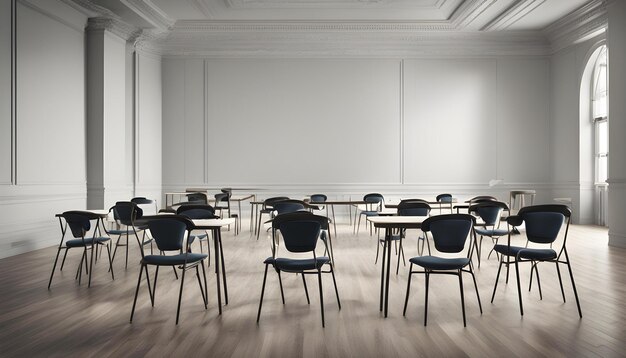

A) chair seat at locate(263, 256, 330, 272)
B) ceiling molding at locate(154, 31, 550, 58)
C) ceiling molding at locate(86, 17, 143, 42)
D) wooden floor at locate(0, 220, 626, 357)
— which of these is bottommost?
wooden floor at locate(0, 220, 626, 357)

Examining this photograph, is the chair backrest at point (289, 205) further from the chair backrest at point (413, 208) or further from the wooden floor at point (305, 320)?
the chair backrest at point (413, 208)

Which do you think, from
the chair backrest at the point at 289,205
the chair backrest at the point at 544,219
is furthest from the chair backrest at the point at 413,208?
the chair backrest at the point at 544,219

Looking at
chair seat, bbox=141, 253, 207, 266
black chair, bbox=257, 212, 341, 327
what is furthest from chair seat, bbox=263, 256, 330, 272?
chair seat, bbox=141, 253, 207, 266

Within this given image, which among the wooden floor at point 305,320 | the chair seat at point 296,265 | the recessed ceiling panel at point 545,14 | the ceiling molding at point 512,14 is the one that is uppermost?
the recessed ceiling panel at point 545,14

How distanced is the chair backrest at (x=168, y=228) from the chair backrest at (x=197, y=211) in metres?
1.31

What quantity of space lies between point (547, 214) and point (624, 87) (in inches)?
212

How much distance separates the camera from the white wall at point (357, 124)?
12.1m

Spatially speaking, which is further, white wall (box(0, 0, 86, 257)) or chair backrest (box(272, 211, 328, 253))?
white wall (box(0, 0, 86, 257))

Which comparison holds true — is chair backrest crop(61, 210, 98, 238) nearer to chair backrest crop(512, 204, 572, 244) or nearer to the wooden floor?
the wooden floor

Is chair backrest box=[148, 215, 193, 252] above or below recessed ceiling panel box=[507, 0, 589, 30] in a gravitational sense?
below

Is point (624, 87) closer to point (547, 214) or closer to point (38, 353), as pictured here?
point (547, 214)

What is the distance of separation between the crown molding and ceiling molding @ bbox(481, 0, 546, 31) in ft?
3.63

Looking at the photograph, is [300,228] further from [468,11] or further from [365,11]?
[468,11]

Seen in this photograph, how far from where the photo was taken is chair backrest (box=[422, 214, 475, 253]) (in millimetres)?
3559
